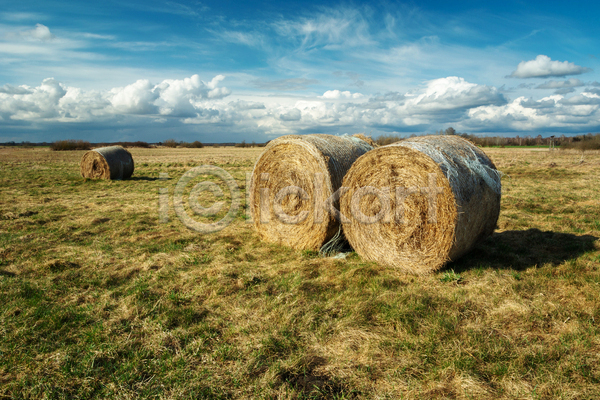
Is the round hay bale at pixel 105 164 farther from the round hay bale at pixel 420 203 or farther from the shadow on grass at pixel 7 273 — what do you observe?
the round hay bale at pixel 420 203

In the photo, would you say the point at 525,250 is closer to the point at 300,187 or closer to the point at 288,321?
the point at 300,187

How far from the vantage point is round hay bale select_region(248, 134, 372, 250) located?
667 cm

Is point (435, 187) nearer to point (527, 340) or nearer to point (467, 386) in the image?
point (527, 340)

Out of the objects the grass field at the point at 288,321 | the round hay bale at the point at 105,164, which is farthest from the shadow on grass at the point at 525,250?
the round hay bale at the point at 105,164

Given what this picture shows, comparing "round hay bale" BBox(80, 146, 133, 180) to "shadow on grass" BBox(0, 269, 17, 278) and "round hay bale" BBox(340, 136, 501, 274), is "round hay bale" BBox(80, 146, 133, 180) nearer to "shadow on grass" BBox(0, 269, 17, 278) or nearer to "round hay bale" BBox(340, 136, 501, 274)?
"shadow on grass" BBox(0, 269, 17, 278)

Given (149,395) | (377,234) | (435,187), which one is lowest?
(149,395)

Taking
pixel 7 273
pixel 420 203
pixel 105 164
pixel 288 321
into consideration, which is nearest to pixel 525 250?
pixel 420 203

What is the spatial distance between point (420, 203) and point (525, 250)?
2646 mm

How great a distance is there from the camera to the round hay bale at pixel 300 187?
6.67 m

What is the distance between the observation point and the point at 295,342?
12.4 feet

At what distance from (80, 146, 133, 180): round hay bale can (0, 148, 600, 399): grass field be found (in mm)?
11062

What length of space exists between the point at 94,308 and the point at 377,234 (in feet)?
14.1

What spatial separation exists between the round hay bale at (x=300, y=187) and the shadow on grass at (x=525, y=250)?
2.42 meters

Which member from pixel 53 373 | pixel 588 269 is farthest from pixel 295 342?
pixel 588 269
